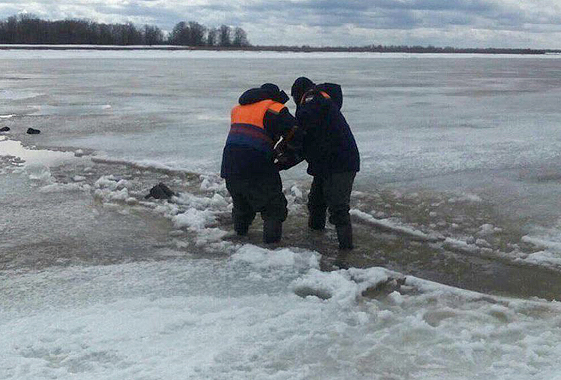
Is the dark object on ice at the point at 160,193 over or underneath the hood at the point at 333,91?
underneath

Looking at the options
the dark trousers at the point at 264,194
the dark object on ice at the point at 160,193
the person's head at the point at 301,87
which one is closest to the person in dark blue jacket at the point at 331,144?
the person's head at the point at 301,87

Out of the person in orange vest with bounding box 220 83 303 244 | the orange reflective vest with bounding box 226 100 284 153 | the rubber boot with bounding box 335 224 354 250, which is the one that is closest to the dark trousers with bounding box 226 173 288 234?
the person in orange vest with bounding box 220 83 303 244

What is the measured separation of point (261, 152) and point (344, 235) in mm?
1024

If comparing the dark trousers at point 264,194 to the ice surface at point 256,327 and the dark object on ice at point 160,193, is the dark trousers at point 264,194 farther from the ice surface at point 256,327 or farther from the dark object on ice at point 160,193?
the dark object on ice at point 160,193

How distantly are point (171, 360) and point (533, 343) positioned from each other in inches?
84.0

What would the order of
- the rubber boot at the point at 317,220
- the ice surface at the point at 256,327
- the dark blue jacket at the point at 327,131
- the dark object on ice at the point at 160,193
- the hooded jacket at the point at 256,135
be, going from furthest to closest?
the dark object on ice at the point at 160,193, the rubber boot at the point at 317,220, the hooded jacket at the point at 256,135, the dark blue jacket at the point at 327,131, the ice surface at the point at 256,327

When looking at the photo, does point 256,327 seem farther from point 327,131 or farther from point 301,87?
point 301,87

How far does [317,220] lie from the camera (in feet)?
20.9

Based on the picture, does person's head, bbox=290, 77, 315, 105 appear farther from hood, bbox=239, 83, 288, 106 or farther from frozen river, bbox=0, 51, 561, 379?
frozen river, bbox=0, 51, 561, 379

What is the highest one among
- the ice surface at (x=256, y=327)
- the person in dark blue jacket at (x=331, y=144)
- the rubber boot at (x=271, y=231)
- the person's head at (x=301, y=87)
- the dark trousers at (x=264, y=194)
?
the person's head at (x=301, y=87)

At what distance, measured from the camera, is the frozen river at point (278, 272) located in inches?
149

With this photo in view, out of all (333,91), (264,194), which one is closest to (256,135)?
(264,194)

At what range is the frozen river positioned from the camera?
3775 mm

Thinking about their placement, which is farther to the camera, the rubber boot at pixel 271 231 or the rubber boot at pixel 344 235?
the rubber boot at pixel 271 231
